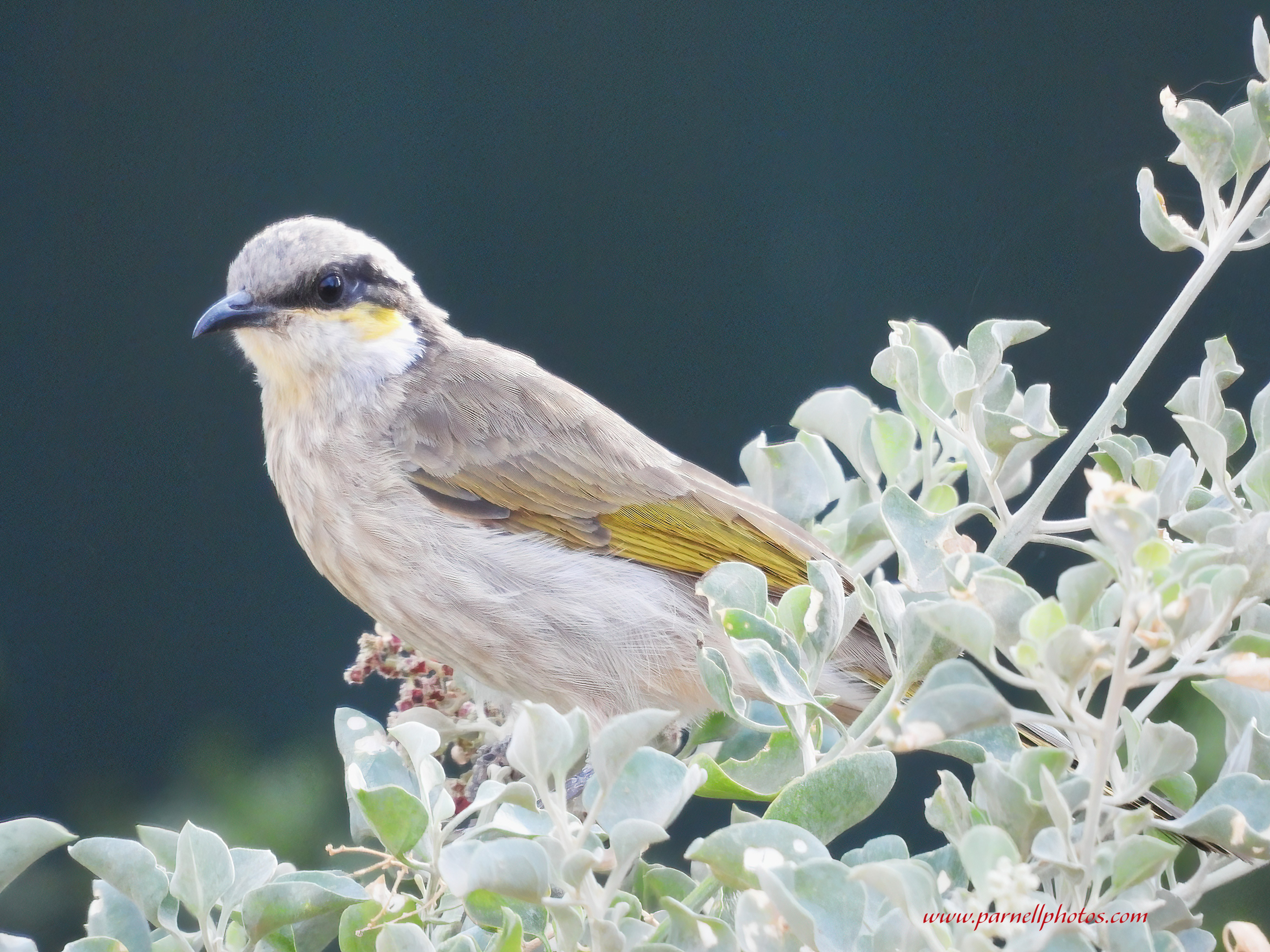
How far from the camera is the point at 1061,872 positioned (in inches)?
26.2

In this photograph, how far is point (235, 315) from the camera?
1.63 m

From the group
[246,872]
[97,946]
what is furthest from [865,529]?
[97,946]

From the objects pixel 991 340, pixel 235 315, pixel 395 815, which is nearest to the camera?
pixel 395 815

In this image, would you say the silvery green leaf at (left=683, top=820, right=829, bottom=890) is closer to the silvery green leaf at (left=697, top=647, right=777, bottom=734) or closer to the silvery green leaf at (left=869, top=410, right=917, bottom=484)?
the silvery green leaf at (left=697, top=647, right=777, bottom=734)

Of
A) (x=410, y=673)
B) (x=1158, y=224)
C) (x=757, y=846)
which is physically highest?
(x=1158, y=224)

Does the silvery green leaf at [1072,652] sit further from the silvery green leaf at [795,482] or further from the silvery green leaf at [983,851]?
the silvery green leaf at [795,482]

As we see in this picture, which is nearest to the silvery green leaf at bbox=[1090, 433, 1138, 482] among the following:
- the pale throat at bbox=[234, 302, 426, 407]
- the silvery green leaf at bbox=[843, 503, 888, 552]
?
the silvery green leaf at bbox=[843, 503, 888, 552]

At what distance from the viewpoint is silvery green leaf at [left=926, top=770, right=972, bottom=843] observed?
0.71 metres

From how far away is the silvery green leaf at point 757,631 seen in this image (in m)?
0.78

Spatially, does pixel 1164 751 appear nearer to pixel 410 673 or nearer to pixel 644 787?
pixel 644 787

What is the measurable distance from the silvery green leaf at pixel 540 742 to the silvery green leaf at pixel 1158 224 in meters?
0.58

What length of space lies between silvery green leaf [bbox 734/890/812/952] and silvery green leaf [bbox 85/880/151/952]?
0.38 metres

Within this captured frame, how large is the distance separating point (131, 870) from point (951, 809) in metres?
0.49

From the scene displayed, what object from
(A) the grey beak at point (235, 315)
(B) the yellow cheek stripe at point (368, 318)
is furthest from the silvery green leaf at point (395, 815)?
(B) the yellow cheek stripe at point (368, 318)
